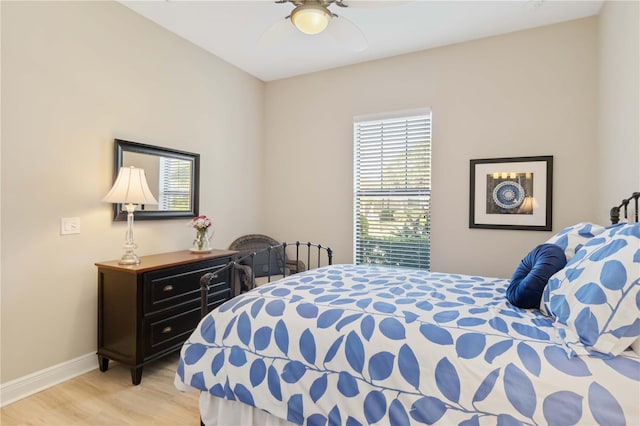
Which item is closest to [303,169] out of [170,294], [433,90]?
[433,90]

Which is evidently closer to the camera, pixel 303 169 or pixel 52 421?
pixel 52 421

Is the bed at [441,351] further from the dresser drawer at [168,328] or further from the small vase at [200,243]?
the small vase at [200,243]

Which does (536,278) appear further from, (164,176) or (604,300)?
(164,176)

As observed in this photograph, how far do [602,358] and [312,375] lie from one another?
3.38 feet

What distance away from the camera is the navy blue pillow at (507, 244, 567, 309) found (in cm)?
158

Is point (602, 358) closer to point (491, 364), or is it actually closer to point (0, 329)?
point (491, 364)

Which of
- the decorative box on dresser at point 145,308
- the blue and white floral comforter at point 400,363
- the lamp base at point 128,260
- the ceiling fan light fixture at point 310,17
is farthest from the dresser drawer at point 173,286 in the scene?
the ceiling fan light fixture at point 310,17

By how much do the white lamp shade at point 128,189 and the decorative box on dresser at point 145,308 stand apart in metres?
0.47

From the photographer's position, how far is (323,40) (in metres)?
3.28

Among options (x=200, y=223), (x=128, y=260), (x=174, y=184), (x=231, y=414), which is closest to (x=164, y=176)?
(x=174, y=184)

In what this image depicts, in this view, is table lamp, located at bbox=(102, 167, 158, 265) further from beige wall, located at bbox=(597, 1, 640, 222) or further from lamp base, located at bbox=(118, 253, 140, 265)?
beige wall, located at bbox=(597, 1, 640, 222)

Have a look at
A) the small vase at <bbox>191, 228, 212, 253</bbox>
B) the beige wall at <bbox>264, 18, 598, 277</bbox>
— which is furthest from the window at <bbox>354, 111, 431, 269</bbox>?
the small vase at <bbox>191, 228, 212, 253</bbox>

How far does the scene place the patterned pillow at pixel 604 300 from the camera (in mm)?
1144

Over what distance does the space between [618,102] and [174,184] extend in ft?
11.6
